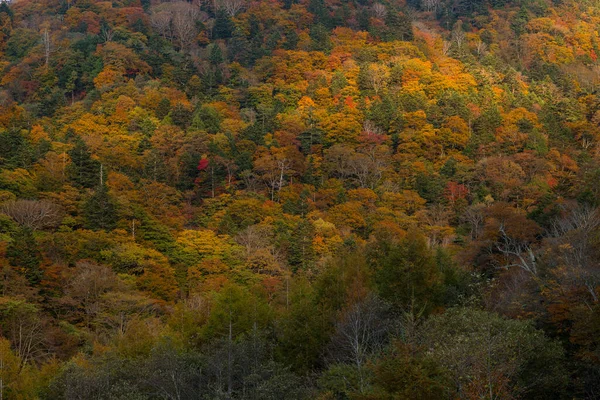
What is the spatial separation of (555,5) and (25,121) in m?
62.5

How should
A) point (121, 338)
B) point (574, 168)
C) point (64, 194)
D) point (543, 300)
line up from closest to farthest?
point (543, 300) → point (121, 338) → point (64, 194) → point (574, 168)

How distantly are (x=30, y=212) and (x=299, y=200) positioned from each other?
1770cm

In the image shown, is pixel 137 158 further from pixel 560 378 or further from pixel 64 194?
pixel 560 378

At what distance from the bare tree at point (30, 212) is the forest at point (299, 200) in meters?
0.13

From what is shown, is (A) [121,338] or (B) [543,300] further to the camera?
(A) [121,338]

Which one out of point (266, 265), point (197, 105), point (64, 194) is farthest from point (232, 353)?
point (197, 105)

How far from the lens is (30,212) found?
119 feet

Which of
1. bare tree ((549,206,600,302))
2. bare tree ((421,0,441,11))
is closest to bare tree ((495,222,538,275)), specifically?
bare tree ((549,206,600,302))

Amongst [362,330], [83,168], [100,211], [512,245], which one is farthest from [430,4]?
[362,330]

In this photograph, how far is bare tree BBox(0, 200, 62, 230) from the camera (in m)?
36.3

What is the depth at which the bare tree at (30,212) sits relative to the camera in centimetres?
3628

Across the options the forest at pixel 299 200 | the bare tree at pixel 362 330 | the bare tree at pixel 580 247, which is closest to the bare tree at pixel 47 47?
the forest at pixel 299 200

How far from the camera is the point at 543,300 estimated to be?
779 inches

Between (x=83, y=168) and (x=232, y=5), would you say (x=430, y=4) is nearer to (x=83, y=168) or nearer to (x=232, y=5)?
(x=232, y=5)
